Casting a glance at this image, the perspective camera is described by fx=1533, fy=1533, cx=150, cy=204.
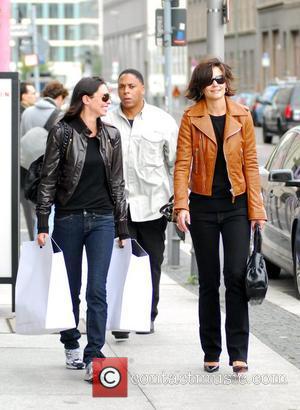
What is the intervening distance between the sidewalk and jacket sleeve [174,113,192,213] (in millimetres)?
994

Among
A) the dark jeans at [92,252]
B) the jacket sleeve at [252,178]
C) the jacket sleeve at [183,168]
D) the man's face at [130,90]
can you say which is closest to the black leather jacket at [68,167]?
the dark jeans at [92,252]

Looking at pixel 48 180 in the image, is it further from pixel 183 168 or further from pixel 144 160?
pixel 144 160

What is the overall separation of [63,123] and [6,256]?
255 cm

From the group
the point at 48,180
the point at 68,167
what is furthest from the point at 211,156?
the point at 48,180

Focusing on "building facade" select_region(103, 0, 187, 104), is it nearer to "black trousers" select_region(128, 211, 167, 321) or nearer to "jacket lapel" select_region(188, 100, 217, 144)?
"black trousers" select_region(128, 211, 167, 321)

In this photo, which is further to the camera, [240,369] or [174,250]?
[174,250]

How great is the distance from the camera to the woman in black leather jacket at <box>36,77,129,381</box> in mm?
8594

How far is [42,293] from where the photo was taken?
870 cm

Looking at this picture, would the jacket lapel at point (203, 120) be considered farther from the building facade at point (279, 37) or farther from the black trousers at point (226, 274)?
the building facade at point (279, 37)

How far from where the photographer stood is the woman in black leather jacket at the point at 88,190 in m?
8.59

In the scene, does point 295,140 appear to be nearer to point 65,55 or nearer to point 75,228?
point 75,228

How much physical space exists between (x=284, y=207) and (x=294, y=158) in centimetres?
66

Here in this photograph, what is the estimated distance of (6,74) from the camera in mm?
11047

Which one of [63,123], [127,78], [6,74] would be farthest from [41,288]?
[6,74]
